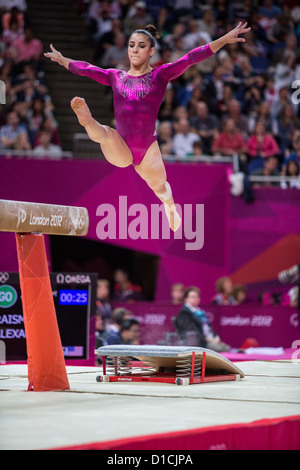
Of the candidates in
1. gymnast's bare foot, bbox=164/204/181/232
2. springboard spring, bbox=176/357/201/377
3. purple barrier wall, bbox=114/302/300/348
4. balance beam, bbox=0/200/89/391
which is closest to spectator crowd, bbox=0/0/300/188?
purple barrier wall, bbox=114/302/300/348

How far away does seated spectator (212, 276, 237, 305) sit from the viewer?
Answer: 9.55m

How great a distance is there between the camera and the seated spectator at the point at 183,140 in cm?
1046

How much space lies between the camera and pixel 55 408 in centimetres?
388

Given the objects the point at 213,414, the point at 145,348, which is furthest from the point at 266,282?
the point at 213,414

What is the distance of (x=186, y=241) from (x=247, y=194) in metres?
1.08

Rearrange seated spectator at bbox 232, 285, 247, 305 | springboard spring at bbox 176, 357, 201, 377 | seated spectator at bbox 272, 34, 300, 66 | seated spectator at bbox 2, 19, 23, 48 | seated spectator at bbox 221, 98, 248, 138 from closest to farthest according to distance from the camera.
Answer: springboard spring at bbox 176, 357, 201, 377
seated spectator at bbox 232, 285, 247, 305
seated spectator at bbox 2, 19, 23, 48
seated spectator at bbox 221, 98, 248, 138
seated spectator at bbox 272, 34, 300, 66

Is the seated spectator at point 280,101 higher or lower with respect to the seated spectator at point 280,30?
lower

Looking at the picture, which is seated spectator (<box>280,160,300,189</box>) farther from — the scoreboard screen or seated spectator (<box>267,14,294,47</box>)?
the scoreboard screen

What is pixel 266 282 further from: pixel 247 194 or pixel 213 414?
pixel 213 414

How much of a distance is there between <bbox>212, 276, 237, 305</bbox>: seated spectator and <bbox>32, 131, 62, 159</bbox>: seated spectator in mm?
2545

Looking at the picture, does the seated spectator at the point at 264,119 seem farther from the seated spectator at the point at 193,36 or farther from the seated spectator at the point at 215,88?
the seated spectator at the point at 193,36

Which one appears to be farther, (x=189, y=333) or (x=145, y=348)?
(x=189, y=333)

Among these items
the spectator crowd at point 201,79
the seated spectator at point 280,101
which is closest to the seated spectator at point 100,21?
the spectator crowd at point 201,79

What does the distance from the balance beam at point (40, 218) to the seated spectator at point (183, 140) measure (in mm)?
5567
